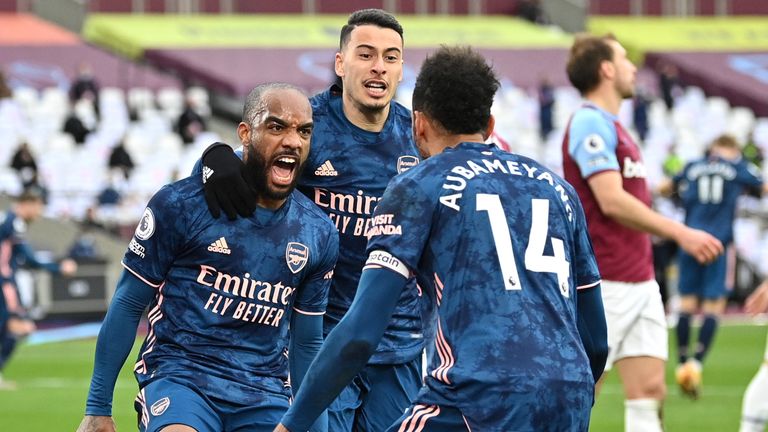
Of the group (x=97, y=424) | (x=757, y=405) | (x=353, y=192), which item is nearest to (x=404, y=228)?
(x=97, y=424)

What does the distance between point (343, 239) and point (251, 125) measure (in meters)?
1.03

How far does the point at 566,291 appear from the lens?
14.5 ft

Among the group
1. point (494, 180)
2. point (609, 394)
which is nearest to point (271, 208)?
point (494, 180)

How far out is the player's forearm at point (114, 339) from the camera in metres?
5.34

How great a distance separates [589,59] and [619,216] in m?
0.95

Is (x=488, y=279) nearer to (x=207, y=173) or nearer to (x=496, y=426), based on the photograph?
(x=496, y=426)

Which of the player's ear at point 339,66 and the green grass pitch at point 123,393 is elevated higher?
the player's ear at point 339,66

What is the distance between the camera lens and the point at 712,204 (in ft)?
51.0

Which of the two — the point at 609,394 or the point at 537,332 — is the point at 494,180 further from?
the point at 609,394

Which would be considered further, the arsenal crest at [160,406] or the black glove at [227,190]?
the black glove at [227,190]

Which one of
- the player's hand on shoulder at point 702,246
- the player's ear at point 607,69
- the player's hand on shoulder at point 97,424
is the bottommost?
the player's hand on shoulder at point 97,424

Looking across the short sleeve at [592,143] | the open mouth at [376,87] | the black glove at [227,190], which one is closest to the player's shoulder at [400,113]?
the open mouth at [376,87]

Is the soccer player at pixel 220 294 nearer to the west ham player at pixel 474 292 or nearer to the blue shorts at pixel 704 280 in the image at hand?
the west ham player at pixel 474 292

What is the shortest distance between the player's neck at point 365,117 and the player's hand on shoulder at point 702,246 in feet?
5.26
